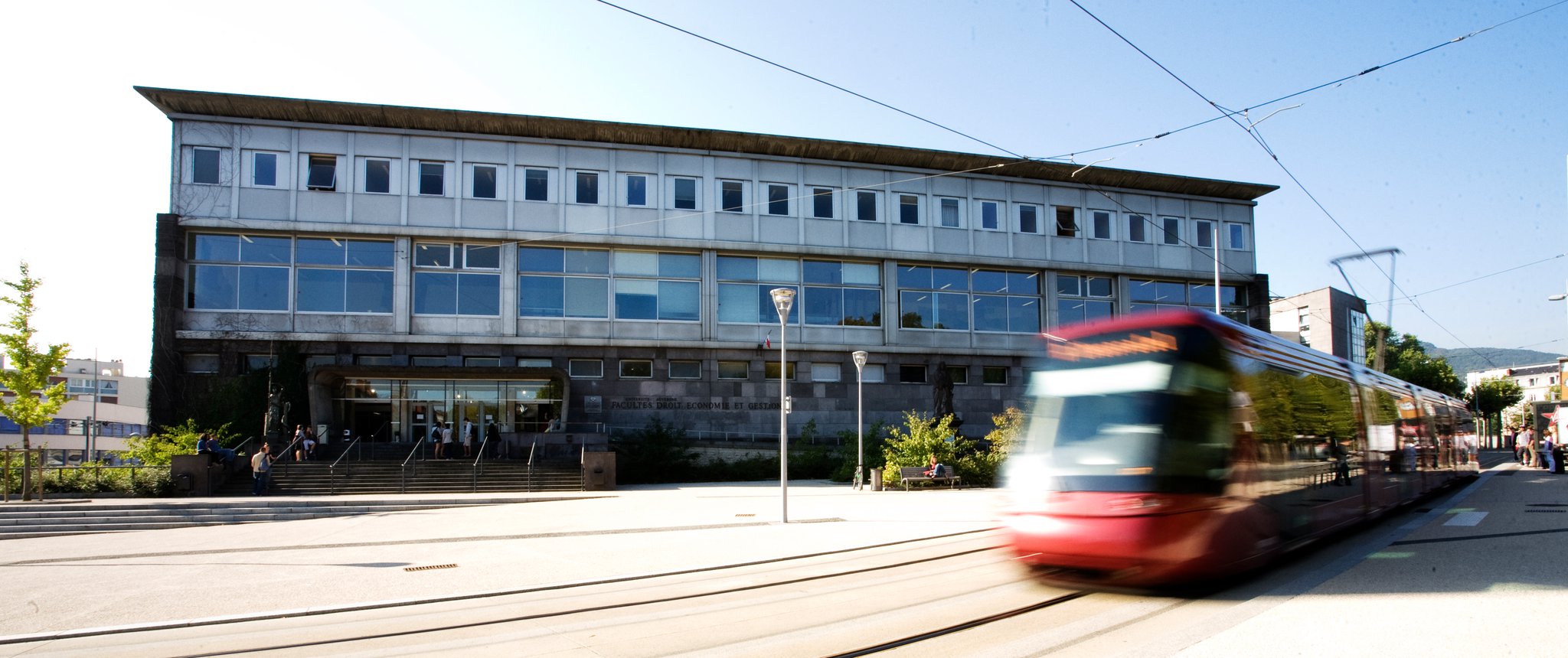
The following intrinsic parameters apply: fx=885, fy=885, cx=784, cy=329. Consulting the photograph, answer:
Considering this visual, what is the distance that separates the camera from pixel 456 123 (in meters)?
35.0

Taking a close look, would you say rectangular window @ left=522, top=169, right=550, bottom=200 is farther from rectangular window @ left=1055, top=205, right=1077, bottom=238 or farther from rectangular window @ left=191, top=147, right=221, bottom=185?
rectangular window @ left=1055, top=205, right=1077, bottom=238

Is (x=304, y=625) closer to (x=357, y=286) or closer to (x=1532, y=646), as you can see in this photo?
(x=1532, y=646)

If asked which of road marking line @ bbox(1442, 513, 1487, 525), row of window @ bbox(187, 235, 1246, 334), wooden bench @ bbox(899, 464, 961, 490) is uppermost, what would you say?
row of window @ bbox(187, 235, 1246, 334)

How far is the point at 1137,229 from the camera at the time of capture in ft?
142

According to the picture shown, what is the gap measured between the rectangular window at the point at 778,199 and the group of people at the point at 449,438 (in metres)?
15.0

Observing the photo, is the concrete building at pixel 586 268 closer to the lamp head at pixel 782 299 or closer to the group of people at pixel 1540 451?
the lamp head at pixel 782 299

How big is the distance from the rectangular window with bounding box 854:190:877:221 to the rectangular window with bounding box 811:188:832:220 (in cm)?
118

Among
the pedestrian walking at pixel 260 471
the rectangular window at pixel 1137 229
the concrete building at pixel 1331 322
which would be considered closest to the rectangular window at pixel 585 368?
the pedestrian walking at pixel 260 471

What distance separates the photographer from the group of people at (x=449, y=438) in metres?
30.9

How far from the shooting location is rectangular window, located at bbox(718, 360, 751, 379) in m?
36.9

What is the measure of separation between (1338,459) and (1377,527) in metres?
3.22

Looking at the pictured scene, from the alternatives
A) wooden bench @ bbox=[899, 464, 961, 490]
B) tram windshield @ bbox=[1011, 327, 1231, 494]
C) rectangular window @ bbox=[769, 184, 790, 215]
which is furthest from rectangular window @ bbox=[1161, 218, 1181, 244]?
tram windshield @ bbox=[1011, 327, 1231, 494]

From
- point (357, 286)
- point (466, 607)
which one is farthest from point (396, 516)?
point (357, 286)

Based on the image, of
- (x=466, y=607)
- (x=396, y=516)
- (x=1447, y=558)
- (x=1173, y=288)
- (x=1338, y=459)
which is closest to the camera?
(x=466, y=607)
